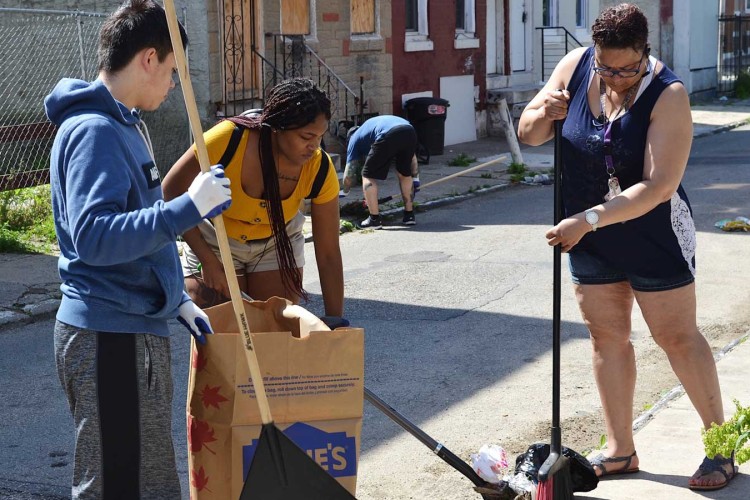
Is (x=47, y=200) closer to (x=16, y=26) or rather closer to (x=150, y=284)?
(x=16, y=26)

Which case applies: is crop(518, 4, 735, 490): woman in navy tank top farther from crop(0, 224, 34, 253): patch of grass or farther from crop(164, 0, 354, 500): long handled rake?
crop(0, 224, 34, 253): patch of grass

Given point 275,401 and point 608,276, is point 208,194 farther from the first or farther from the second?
point 608,276

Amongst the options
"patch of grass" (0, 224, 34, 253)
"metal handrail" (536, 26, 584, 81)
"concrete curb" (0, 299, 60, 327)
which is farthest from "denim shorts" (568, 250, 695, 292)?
"metal handrail" (536, 26, 584, 81)

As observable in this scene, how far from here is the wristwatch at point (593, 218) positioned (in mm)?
3824

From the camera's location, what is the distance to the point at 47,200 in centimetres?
1137

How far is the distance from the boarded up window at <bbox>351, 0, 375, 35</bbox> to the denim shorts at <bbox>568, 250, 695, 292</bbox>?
12750 millimetres

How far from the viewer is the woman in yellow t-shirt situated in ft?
12.6

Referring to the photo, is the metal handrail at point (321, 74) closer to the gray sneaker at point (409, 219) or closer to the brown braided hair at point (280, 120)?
the gray sneaker at point (409, 219)

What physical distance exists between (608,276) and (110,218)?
226 cm

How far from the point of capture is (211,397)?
125 inches

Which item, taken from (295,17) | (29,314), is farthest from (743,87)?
(29,314)

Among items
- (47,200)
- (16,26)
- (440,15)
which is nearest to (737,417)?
(47,200)

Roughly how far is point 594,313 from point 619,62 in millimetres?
1038

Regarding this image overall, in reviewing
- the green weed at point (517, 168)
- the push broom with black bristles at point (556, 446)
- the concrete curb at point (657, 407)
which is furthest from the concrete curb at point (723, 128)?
the push broom with black bristles at point (556, 446)
